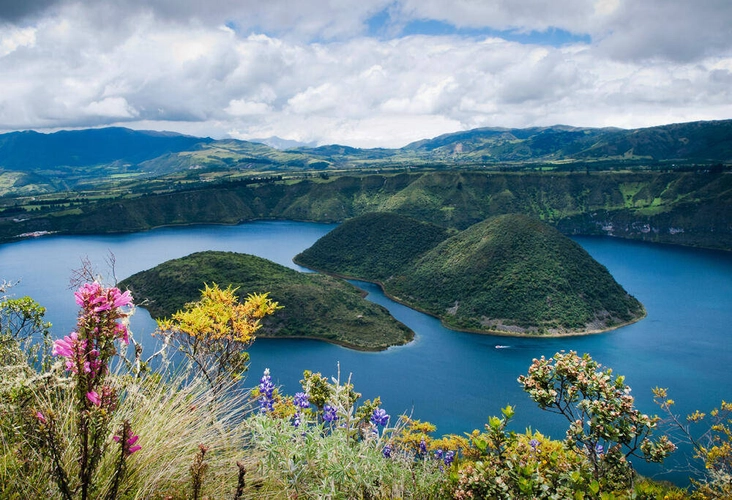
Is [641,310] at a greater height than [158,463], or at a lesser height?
lesser

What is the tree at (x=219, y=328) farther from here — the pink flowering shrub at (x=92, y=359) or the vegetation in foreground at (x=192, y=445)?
the pink flowering shrub at (x=92, y=359)

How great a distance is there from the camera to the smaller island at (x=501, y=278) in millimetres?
64438

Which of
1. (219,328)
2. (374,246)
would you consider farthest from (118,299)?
(374,246)

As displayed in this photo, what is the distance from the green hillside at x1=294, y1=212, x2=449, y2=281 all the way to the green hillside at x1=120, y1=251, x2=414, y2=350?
12.9 metres

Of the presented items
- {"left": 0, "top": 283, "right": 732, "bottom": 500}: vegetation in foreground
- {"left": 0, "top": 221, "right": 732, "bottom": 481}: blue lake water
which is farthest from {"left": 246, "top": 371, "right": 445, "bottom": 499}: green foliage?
{"left": 0, "top": 221, "right": 732, "bottom": 481}: blue lake water

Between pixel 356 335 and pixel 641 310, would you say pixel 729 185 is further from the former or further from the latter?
pixel 356 335

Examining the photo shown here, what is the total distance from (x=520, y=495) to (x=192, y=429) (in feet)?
12.8

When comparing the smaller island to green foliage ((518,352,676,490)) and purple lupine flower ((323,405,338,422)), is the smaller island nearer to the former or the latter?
purple lupine flower ((323,405,338,422))

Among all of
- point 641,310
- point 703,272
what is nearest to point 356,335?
point 641,310

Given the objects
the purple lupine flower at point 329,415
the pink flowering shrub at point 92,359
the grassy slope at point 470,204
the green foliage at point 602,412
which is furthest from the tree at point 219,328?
the grassy slope at point 470,204

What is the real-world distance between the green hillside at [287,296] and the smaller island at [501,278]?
33.5 feet

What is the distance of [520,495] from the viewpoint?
5762mm

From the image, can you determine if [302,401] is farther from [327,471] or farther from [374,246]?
[374,246]

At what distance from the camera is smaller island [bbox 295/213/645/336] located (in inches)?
2537
